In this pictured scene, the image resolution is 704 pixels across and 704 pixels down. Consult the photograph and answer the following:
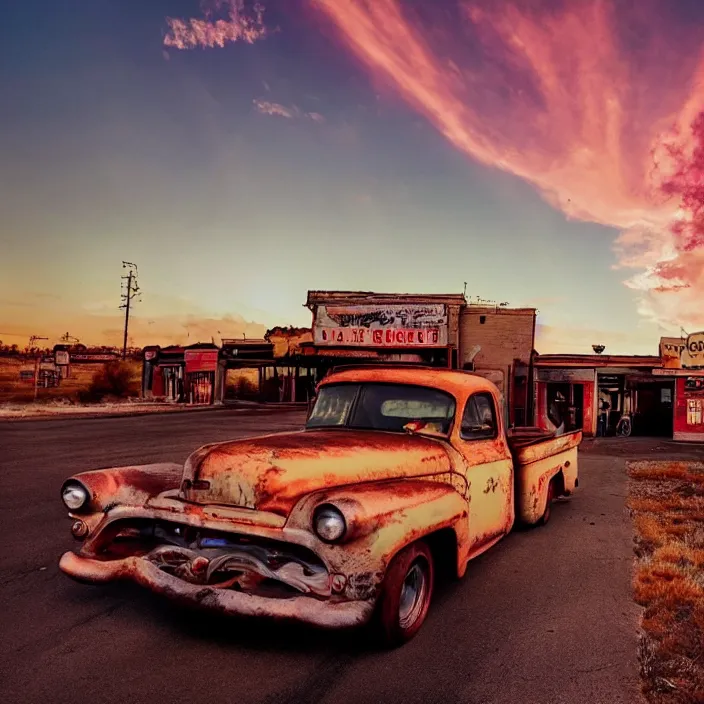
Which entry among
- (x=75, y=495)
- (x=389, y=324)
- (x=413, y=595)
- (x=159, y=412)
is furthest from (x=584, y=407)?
(x=75, y=495)

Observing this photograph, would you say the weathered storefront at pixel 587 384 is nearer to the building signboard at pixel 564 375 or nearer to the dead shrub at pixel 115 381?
the building signboard at pixel 564 375

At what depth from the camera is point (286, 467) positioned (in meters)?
3.65

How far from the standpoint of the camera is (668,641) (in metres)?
3.76

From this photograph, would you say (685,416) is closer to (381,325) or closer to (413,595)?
(381,325)

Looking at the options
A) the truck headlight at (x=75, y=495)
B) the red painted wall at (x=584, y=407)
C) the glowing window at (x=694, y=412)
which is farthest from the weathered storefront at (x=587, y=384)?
the truck headlight at (x=75, y=495)

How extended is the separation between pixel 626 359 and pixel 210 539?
24.0 meters

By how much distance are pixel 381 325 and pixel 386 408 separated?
932 inches

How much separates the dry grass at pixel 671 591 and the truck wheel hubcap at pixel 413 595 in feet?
4.13

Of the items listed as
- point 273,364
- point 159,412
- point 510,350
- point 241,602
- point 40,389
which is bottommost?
point 159,412

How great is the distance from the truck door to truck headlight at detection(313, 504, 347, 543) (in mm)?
1607

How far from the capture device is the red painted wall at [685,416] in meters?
22.8

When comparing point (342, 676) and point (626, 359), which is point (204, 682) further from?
point (626, 359)

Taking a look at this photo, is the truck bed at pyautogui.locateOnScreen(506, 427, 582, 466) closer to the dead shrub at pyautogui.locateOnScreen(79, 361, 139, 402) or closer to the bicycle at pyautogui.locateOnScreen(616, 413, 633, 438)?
the bicycle at pyautogui.locateOnScreen(616, 413, 633, 438)

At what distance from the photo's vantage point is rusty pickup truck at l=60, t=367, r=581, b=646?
324cm
